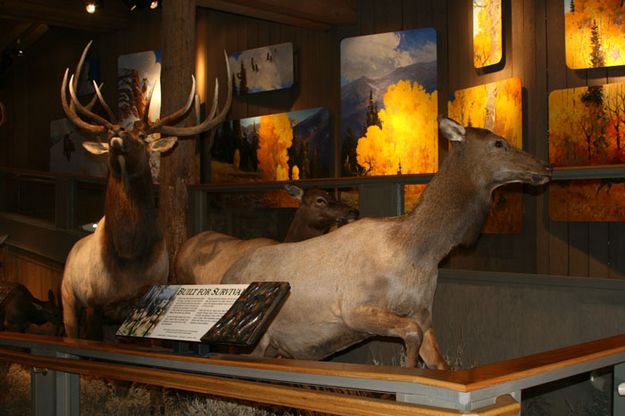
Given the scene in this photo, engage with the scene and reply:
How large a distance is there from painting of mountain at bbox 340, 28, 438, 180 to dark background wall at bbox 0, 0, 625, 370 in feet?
0.56

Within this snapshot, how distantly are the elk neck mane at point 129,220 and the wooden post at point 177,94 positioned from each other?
210 centimetres

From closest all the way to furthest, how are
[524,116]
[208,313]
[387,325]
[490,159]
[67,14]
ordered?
1. [208,313]
2. [387,325]
3. [490,159]
4. [524,116]
5. [67,14]

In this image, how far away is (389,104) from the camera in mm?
8453

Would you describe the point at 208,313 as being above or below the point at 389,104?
below

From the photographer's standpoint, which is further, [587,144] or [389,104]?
[389,104]

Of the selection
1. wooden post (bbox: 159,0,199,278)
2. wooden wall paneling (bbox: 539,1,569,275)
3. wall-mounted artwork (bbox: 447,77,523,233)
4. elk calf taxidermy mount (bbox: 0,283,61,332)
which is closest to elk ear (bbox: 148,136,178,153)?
wooden post (bbox: 159,0,199,278)

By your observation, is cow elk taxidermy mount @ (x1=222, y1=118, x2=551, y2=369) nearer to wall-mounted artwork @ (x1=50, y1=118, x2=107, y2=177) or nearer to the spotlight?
the spotlight

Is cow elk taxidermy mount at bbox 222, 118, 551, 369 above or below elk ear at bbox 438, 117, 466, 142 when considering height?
below

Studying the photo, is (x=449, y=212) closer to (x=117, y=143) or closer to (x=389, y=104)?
(x=117, y=143)

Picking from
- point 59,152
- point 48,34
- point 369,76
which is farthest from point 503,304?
point 48,34

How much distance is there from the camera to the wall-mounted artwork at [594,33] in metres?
6.43

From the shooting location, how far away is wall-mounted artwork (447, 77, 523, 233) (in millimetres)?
7184

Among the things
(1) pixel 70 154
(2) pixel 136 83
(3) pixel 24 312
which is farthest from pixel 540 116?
(1) pixel 70 154

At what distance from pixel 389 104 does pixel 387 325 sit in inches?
200
